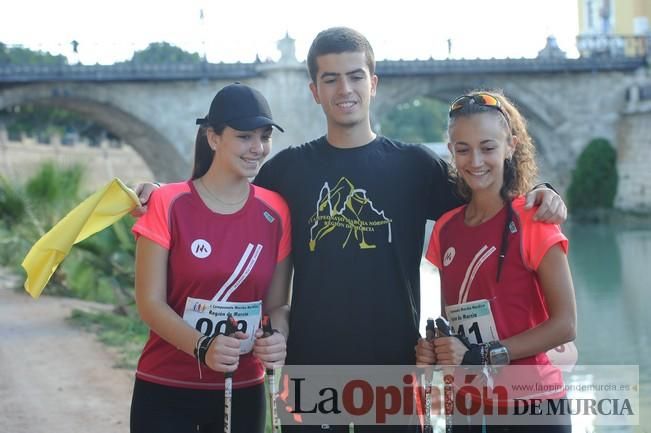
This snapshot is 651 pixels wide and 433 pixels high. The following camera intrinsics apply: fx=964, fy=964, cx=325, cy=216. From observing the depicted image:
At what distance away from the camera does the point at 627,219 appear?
2681 centimetres

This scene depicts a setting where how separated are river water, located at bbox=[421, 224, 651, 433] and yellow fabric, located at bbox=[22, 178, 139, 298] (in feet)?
7.91

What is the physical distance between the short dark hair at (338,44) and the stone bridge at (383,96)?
914 inches

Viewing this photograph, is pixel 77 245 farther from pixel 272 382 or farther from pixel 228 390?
pixel 228 390

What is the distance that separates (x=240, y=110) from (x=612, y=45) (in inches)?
1199

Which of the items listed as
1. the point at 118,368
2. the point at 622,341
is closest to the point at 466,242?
the point at 118,368

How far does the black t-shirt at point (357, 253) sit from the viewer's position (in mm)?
2818

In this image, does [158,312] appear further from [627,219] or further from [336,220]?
[627,219]

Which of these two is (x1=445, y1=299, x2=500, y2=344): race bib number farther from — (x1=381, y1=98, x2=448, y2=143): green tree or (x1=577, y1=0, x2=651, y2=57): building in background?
(x1=381, y1=98, x2=448, y2=143): green tree

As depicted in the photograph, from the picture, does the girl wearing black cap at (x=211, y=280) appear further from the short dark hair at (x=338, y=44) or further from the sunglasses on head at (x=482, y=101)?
the sunglasses on head at (x=482, y=101)

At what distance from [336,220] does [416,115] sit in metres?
56.7

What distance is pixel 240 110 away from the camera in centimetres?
282

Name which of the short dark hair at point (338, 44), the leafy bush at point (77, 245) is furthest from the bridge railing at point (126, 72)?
→ the short dark hair at point (338, 44)

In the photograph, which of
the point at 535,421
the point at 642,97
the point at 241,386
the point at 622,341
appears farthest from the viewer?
the point at 642,97

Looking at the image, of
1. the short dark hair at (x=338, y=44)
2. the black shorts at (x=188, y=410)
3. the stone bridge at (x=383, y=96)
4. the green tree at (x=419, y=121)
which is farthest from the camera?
the green tree at (x=419, y=121)
